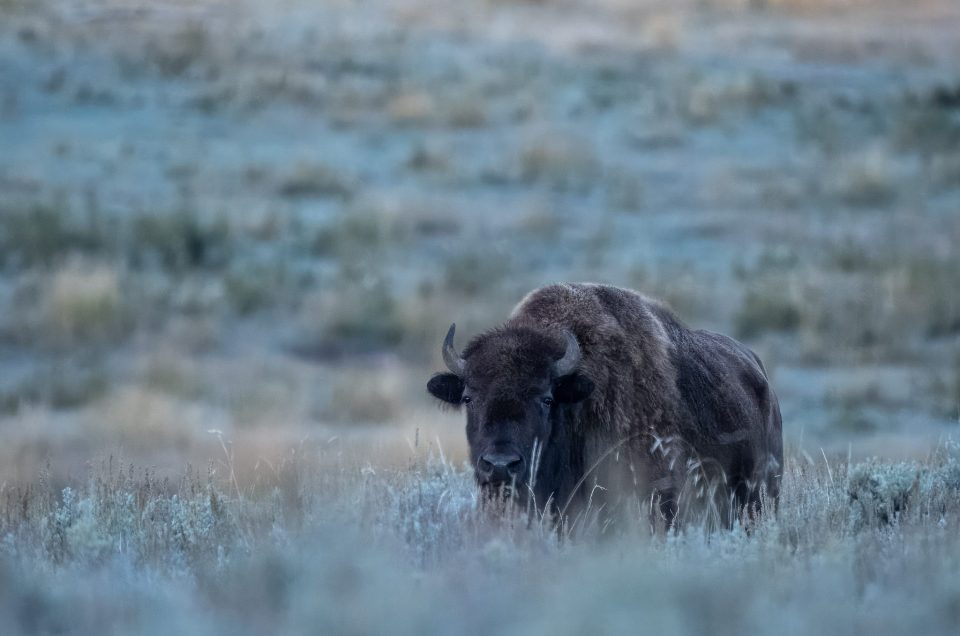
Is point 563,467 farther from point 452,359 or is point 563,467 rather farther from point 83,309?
point 83,309

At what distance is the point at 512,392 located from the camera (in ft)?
26.8

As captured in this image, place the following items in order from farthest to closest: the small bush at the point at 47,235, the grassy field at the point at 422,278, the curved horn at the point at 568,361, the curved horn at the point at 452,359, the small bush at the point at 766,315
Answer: the small bush at the point at 47,235 < the small bush at the point at 766,315 < the curved horn at the point at 452,359 < the curved horn at the point at 568,361 < the grassy field at the point at 422,278

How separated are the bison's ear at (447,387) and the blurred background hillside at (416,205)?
355 centimetres

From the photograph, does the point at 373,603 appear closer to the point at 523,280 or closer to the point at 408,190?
the point at 523,280

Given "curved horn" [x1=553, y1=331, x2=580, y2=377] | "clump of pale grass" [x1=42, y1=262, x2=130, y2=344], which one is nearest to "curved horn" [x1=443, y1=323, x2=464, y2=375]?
"curved horn" [x1=553, y1=331, x2=580, y2=377]

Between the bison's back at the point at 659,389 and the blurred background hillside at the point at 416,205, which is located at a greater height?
the bison's back at the point at 659,389

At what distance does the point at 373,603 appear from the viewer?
19.6 ft

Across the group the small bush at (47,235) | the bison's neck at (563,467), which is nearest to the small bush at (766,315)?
the small bush at (47,235)

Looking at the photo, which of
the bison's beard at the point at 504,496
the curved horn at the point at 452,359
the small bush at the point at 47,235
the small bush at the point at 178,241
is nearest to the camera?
the bison's beard at the point at 504,496

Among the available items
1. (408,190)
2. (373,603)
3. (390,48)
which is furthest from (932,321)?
(390,48)

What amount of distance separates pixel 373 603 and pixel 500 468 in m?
1.92

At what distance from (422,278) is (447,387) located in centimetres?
1782

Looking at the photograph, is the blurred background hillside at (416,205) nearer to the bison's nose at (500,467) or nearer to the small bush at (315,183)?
the small bush at (315,183)

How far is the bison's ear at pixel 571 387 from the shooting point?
27.4ft
